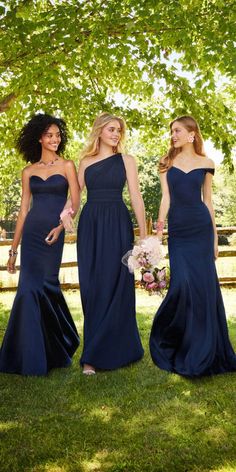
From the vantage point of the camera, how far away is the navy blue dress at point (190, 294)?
5.98 metres

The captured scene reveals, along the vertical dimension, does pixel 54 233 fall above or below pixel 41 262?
above

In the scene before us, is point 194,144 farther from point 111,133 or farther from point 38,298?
point 38,298

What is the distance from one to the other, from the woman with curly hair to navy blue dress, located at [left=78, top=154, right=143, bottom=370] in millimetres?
262

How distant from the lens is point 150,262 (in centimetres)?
573

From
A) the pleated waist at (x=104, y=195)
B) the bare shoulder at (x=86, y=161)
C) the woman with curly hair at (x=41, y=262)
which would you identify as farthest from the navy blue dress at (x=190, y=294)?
the woman with curly hair at (x=41, y=262)

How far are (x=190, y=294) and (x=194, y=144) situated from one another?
62.8 inches

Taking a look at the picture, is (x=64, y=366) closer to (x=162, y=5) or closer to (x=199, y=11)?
(x=162, y=5)

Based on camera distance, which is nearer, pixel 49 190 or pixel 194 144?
pixel 194 144

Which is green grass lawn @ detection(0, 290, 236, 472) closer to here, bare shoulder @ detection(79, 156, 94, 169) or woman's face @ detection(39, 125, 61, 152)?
bare shoulder @ detection(79, 156, 94, 169)

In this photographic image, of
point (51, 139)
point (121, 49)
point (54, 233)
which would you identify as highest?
point (121, 49)

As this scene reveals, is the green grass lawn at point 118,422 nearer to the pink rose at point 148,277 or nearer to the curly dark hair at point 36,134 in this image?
the pink rose at point 148,277

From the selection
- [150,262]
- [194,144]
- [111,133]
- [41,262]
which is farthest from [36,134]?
[150,262]

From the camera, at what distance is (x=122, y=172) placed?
20.8 ft

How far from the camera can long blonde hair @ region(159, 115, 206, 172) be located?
618 centimetres
